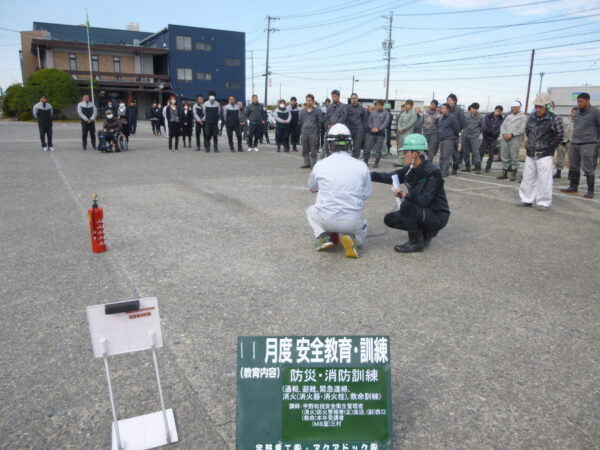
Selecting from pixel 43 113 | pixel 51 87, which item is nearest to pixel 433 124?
pixel 43 113

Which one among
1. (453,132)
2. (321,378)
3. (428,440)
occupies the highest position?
(453,132)

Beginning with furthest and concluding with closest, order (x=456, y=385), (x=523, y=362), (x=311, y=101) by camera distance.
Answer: (x=311, y=101), (x=523, y=362), (x=456, y=385)

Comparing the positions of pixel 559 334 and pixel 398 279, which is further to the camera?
pixel 398 279

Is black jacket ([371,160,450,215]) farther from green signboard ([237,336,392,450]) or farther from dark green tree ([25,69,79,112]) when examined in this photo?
dark green tree ([25,69,79,112])

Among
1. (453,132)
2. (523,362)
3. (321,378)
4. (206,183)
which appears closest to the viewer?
(321,378)

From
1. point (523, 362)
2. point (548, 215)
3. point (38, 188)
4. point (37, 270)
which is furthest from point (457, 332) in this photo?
point (38, 188)

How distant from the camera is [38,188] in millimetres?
9125

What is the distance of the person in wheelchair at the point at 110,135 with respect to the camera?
594 inches

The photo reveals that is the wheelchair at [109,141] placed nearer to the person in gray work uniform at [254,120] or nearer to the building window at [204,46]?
the person in gray work uniform at [254,120]

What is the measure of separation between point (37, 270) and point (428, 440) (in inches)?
162

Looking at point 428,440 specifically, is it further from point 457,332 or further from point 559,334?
A: point 559,334

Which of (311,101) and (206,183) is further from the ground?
(311,101)

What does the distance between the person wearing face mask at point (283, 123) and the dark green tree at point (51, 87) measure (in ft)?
101

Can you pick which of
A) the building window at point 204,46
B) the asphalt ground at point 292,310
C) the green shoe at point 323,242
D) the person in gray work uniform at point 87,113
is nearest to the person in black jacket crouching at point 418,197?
the asphalt ground at point 292,310
